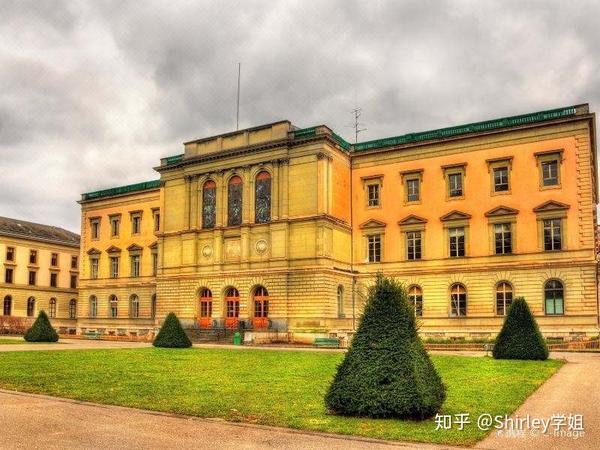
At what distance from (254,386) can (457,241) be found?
106 feet

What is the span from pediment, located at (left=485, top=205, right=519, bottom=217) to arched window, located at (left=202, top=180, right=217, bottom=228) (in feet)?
71.2

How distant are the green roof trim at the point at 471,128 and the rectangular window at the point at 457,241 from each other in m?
7.08

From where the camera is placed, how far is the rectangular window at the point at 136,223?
62.8m

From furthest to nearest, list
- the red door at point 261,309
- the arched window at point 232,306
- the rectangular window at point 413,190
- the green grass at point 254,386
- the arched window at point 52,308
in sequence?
1. the arched window at point 52,308
2. the arched window at point 232,306
3. the red door at point 261,309
4. the rectangular window at point 413,190
5. the green grass at point 254,386

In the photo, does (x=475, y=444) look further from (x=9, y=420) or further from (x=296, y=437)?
(x=9, y=420)

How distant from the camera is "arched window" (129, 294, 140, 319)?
203 ft

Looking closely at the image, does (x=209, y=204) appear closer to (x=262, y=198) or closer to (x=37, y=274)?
(x=262, y=198)

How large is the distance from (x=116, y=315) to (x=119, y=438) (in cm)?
5514

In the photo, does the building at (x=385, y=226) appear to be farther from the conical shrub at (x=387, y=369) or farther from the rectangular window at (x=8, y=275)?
the conical shrub at (x=387, y=369)

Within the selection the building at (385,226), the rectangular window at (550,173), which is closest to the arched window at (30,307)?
the building at (385,226)

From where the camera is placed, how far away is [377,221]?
49812mm

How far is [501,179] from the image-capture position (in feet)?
150

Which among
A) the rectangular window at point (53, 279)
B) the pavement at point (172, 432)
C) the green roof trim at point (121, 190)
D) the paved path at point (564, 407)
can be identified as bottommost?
the paved path at point (564, 407)

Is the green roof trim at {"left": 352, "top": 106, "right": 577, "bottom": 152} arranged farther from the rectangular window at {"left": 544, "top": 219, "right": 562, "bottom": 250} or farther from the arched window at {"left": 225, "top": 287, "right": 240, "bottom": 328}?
the arched window at {"left": 225, "top": 287, "right": 240, "bottom": 328}
